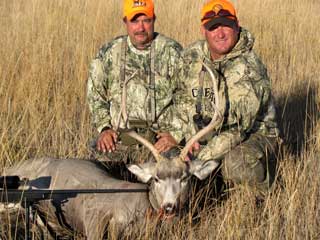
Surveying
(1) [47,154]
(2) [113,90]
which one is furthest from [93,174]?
(2) [113,90]

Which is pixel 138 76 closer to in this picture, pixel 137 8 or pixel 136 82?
pixel 136 82

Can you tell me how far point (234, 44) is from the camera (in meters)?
5.59

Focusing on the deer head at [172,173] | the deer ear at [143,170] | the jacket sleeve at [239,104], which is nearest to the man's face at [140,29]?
the jacket sleeve at [239,104]

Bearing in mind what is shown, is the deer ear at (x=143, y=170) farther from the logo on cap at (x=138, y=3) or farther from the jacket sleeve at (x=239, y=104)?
the logo on cap at (x=138, y=3)

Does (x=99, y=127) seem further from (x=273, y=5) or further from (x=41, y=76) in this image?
(x=273, y=5)

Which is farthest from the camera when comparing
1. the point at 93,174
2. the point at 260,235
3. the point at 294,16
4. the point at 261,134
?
the point at 294,16

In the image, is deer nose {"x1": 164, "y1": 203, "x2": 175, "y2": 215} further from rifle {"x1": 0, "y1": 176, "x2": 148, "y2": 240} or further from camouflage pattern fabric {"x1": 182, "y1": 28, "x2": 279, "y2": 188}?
camouflage pattern fabric {"x1": 182, "y1": 28, "x2": 279, "y2": 188}

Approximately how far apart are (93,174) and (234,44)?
65.5 inches

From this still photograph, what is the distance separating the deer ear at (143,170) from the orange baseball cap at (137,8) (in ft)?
5.92

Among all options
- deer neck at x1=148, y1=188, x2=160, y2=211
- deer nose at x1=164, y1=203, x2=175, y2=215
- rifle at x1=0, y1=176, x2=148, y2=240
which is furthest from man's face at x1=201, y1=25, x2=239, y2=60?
rifle at x1=0, y1=176, x2=148, y2=240

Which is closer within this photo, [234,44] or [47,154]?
[234,44]

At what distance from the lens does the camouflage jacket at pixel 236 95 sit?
535 centimetres

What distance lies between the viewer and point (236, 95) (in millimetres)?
5391

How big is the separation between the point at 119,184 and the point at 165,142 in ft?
2.09
